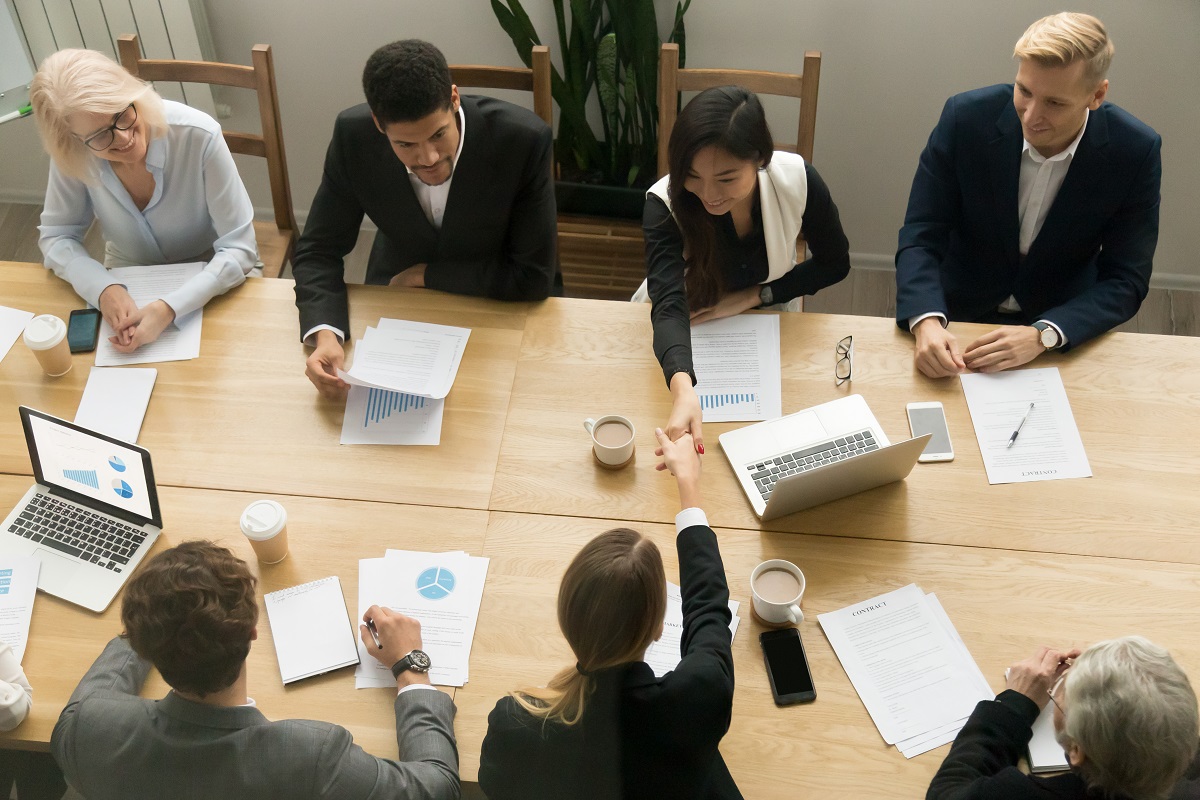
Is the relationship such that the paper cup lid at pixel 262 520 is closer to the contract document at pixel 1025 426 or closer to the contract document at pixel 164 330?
the contract document at pixel 164 330

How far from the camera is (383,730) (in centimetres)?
154

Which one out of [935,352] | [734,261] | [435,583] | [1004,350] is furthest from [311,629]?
[1004,350]

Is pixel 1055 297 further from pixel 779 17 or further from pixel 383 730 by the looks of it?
pixel 383 730

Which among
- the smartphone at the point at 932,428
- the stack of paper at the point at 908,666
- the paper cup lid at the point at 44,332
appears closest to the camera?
the stack of paper at the point at 908,666

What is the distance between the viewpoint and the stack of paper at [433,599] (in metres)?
1.60

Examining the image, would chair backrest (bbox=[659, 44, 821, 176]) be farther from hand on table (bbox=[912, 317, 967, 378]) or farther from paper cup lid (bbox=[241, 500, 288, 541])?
paper cup lid (bbox=[241, 500, 288, 541])

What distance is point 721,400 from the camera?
1.98m

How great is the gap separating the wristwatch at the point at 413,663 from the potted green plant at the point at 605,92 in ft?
6.31

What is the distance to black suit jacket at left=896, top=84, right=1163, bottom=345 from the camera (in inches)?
82.4

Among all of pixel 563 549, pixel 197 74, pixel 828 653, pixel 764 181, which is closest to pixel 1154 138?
pixel 764 181

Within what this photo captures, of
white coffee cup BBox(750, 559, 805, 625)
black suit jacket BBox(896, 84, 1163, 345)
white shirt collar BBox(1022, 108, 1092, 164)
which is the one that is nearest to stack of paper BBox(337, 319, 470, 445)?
white coffee cup BBox(750, 559, 805, 625)

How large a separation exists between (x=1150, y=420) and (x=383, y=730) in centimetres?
155

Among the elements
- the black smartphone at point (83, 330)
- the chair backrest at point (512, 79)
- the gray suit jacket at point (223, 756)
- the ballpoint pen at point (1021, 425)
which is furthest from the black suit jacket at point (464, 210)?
the ballpoint pen at point (1021, 425)

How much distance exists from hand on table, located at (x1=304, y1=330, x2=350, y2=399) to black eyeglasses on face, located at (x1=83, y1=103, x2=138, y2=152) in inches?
24.9
